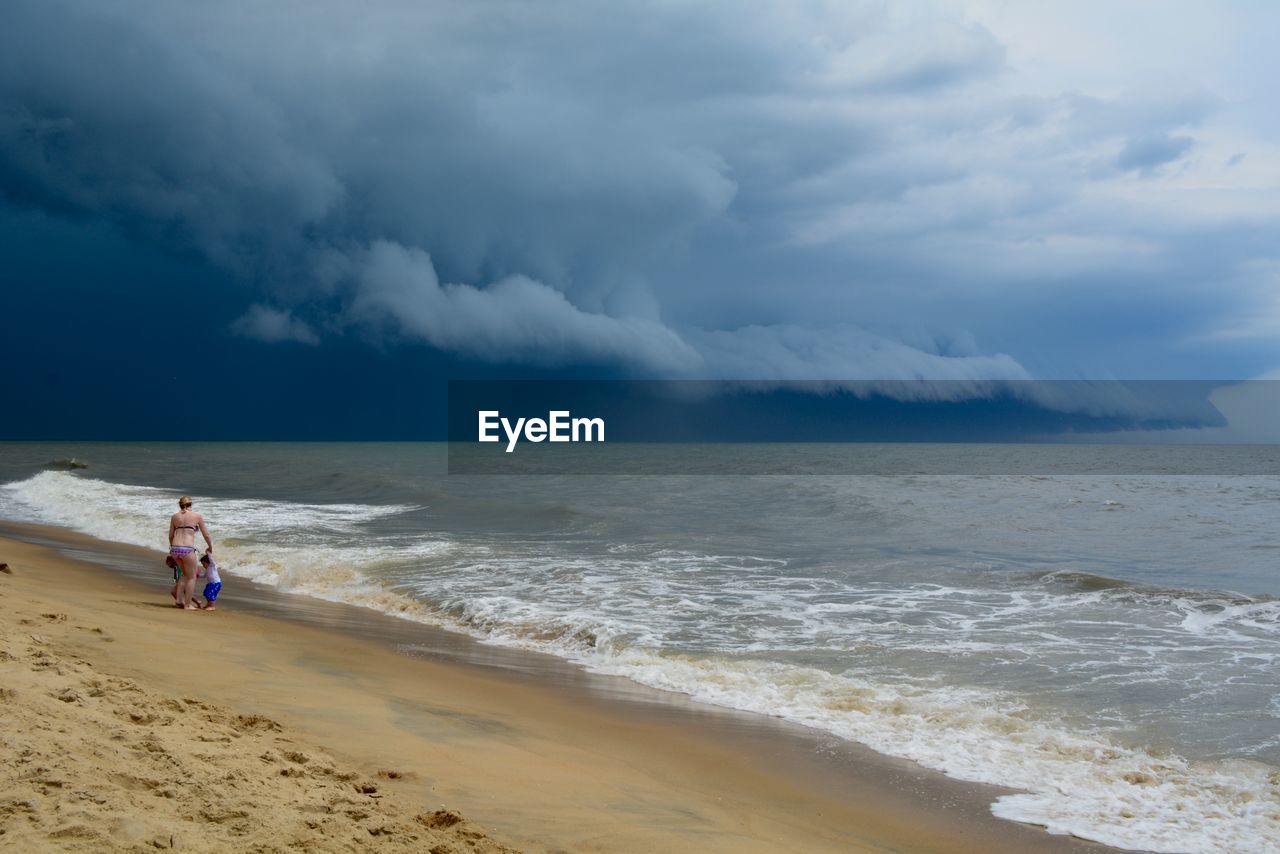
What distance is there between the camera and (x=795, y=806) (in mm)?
6148

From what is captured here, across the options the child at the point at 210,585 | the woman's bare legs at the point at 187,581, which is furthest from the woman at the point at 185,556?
the child at the point at 210,585

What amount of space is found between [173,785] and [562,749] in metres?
3.05

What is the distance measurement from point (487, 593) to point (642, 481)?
36519 mm

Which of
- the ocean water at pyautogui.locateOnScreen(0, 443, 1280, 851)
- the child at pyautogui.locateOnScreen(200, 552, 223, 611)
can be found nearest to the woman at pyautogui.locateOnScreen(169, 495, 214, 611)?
the child at pyautogui.locateOnScreen(200, 552, 223, 611)

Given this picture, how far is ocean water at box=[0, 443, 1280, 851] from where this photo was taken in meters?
7.34

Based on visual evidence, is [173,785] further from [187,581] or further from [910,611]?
[910,611]

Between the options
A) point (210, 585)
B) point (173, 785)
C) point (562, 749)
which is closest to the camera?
point (173, 785)

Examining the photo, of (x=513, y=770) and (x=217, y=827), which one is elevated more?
(x=217, y=827)

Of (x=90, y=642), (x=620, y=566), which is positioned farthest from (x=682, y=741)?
(x=620, y=566)

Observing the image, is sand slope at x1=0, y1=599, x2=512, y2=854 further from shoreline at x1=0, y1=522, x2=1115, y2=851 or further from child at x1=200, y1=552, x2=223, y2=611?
child at x1=200, y1=552, x2=223, y2=611

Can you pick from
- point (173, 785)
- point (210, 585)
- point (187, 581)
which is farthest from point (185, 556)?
point (173, 785)

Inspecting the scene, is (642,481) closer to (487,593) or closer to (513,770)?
(487,593)

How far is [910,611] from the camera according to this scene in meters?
13.8

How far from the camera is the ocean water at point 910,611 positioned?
289 inches
